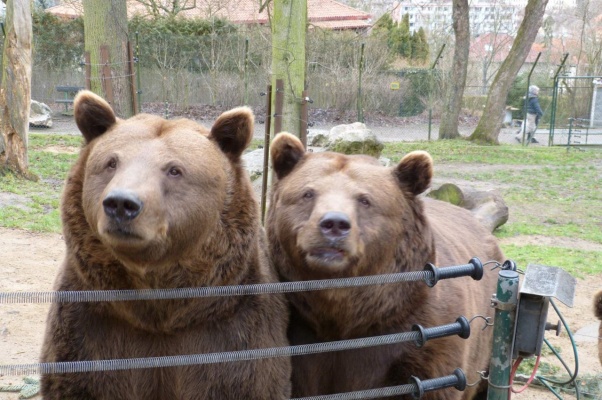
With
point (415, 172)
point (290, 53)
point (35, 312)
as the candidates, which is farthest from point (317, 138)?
point (415, 172)

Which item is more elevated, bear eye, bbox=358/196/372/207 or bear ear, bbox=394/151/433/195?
bear ear, bbox=394/151/433/195

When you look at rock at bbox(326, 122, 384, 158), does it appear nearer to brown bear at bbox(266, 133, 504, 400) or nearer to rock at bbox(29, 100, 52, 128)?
brown bear at bbox(266, 133, 504, 400)

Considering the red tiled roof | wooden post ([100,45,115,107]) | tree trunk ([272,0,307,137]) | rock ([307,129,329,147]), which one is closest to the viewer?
tree trunk ([272,0,307,137])

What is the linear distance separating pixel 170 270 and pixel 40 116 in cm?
1931

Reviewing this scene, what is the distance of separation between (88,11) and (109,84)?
3.49 feet

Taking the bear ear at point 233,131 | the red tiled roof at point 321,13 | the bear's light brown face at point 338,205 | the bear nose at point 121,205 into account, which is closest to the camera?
the bear nose at point 121,205

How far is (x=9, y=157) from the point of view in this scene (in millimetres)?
11836

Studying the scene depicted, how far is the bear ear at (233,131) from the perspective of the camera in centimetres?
345

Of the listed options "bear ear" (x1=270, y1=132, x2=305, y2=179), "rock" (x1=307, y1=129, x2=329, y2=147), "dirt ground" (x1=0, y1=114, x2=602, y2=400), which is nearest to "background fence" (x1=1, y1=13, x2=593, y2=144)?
"rock" (x1=307, y1=129, x2=329, y2=147)

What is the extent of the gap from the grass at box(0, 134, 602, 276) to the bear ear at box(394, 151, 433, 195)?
5183 millimetres

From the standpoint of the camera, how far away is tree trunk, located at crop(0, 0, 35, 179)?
39.0 ft

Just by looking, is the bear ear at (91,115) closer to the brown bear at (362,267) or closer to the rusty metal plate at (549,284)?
the brown bear at (362,267)

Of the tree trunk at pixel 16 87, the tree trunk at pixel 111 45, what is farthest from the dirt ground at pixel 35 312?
the tree trunk at pixel 16 87

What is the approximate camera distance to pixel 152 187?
9.48 feet
